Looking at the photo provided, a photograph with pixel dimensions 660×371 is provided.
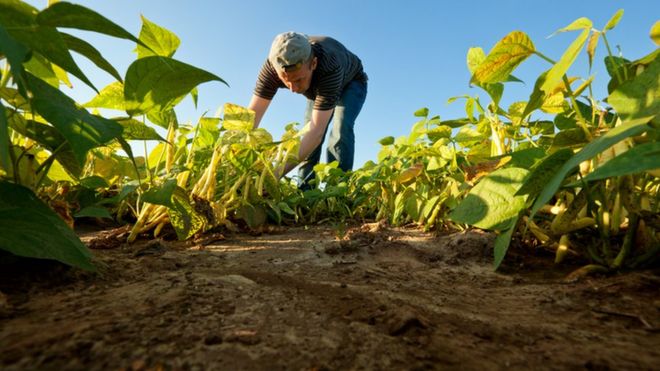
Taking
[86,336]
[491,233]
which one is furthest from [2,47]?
[491,233]

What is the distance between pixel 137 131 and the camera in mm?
982

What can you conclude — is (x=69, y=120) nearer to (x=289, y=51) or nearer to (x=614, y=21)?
(x=614, y=21)

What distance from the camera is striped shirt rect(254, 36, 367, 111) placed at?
321 centimetres

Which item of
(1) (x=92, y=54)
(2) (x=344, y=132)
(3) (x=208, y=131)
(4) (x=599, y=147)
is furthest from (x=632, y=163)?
(2) (x=344, y=132)

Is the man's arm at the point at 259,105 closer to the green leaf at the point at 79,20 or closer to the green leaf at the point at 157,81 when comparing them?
the green leaf at the point at 157,81

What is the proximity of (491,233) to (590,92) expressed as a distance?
48 cm

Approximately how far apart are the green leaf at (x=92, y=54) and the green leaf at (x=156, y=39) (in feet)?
1.05

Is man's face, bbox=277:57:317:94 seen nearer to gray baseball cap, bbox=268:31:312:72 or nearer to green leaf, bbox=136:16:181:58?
gray baseball cap, bbox=268:31:312:72

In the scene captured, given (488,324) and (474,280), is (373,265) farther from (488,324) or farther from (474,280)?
(488,324)

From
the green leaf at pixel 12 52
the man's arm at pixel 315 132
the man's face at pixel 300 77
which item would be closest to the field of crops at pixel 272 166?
the green leaf at pixel 12 52

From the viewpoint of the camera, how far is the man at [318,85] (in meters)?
2.93

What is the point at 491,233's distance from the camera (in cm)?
118

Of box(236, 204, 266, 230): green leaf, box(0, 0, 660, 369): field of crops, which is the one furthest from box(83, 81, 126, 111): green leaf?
box(236, 204, 266, 230): green leaf

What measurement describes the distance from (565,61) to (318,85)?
2.74m
